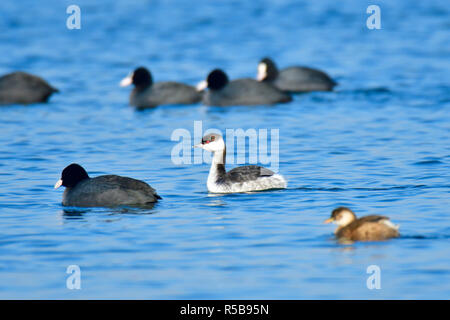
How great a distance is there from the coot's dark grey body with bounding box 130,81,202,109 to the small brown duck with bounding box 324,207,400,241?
15099mm

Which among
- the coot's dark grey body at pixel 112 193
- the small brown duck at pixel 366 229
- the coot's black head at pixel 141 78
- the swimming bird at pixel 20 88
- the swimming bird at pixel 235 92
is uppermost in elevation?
the coot's black head at pixel 141 78

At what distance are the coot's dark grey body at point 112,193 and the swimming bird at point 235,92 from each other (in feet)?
39.6

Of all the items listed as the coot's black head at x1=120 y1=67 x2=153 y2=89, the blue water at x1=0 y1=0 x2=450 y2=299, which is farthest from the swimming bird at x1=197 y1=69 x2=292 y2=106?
the coot's black head at x1=120 y1=67 x2=153 y2=89

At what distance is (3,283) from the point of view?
11.3 meters

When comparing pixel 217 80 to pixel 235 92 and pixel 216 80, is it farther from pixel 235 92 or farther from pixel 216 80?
pixel 235 92

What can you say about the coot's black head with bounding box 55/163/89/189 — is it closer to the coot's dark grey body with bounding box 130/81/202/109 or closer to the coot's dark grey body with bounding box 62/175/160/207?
the coot's dark grey body with bounding box 62/175/160/207

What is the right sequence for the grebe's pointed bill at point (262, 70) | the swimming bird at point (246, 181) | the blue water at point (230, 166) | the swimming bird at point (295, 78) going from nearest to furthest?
1. the blue water at point (230, 166)
2. the swimming bird at point (246, 181)
3. the swimming bird at point (295, 78)
4. the grebe's pointed bill at point (262, 70)

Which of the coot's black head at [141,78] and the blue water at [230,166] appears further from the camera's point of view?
the coot's black head at [141,78]

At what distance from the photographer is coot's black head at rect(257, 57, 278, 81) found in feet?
95.7

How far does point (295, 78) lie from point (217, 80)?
10.8 ft

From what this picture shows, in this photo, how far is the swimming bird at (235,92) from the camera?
87.9 ft

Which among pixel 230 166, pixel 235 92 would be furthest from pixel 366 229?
pixel 235 92

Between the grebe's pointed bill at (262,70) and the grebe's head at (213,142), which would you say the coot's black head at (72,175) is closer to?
the grebe's head at (213,142)

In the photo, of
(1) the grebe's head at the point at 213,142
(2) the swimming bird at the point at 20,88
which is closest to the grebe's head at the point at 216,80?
(2) the swimming bird at the point at 20,88
